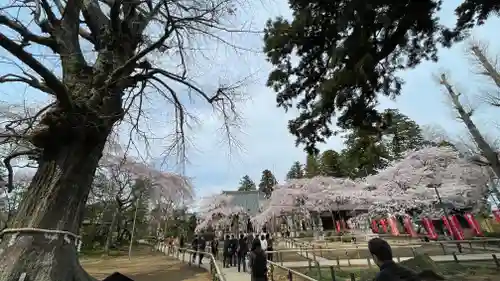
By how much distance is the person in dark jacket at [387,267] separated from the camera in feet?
6.08

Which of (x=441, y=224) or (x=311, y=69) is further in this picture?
(x=441, y=224)

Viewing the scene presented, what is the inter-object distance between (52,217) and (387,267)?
11.8 ft

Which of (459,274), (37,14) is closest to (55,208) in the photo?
(37,14)

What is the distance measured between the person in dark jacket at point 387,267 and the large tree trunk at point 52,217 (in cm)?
340

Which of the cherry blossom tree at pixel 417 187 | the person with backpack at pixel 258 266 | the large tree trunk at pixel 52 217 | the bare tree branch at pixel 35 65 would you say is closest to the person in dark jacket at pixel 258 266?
the person with backpack at pixel 258 266

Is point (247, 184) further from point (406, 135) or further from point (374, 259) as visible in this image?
point (374, 259)

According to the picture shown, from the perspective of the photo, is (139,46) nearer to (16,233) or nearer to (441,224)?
(16,233)

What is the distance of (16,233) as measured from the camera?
318 centimetres

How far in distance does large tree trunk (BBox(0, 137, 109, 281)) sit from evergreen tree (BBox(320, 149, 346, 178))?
36.8 metres

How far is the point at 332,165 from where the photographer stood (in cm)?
3950

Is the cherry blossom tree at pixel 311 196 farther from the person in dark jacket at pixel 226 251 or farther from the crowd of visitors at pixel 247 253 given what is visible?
the person in dark jacket at pixel 226 251

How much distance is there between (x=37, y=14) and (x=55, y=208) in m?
2.67

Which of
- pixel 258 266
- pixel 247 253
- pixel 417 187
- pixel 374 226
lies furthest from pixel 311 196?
pixel 258 266

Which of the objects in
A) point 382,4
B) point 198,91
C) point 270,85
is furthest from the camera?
point 270,85
